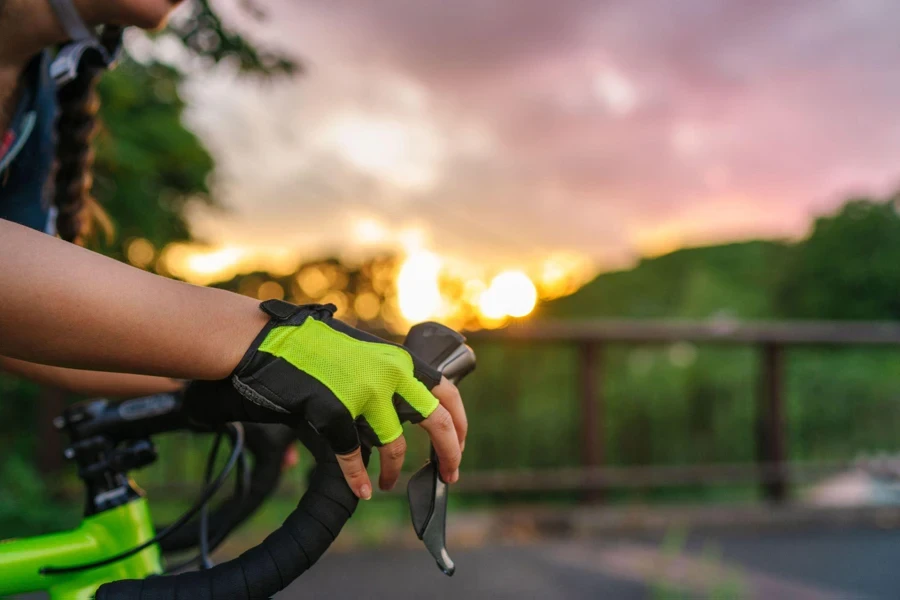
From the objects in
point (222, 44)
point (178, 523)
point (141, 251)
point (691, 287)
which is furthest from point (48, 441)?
point (691, 287)

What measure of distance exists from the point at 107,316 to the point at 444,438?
15.3 inches

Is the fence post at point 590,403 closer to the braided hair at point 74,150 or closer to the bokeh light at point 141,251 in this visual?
the bokeh light at point 141,251

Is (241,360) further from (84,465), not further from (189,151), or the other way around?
(189,151)

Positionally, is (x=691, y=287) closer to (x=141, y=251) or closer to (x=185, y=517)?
(x=141, y=251)

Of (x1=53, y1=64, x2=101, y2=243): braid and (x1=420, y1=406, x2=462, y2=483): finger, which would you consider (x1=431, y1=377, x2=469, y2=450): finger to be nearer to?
(x1=420, y1=406, x2=462, y2=483): finger

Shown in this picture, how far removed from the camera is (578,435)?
5441mm

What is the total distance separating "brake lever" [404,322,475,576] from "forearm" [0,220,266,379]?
0.74ft

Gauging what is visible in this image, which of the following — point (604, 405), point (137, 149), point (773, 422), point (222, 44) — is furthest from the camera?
point (604, 405)

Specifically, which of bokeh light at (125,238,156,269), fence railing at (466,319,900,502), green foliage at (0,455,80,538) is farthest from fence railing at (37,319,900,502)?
bokeh light at (125,238,156,269)

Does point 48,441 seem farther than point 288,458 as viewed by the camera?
Yes

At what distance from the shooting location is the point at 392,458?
0.84m

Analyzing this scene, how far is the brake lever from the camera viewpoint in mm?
833

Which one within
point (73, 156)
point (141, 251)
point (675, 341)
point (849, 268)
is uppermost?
point (141, 251)

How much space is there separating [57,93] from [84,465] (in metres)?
0.69
